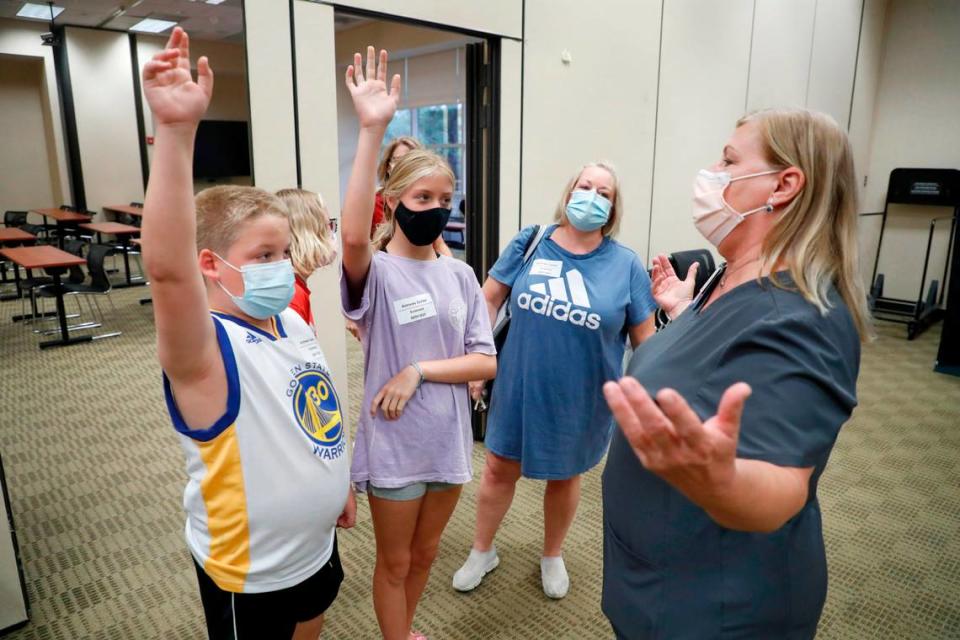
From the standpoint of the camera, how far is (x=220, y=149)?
1198 centimetres

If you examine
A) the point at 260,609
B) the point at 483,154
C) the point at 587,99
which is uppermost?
the point at 587,99

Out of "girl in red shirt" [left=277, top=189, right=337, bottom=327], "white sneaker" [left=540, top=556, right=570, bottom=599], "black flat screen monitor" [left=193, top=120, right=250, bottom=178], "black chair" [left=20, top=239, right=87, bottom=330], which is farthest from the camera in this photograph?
"black flat screen monitor" [left=193, top=120, right=250, bottom=178]

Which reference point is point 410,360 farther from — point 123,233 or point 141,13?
point 141,13

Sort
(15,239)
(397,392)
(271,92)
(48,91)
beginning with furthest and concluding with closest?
1. (48,91)
2. (15,239)
3. (271,92)
4. (397,392)

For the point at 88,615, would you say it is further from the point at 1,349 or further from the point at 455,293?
the point at 1,349

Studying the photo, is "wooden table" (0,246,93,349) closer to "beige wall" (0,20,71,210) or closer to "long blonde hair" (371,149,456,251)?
"long blonde hair" (371,149,456,251)

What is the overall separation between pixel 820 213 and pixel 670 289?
720mm

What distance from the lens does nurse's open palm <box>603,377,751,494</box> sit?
0.67 meters

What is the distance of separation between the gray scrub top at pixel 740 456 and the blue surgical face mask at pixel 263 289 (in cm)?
70

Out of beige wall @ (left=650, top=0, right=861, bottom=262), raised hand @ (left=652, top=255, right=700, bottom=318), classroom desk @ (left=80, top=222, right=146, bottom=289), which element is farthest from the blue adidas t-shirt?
classroom desk @ (left=80, top=222, right=146, bottom=289)

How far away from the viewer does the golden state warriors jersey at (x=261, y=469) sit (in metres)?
1.12

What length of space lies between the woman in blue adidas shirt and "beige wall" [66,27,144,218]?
10.4 meters

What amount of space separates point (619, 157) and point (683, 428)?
341 cm

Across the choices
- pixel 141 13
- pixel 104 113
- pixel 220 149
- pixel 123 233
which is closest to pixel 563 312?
pixel 123 233
